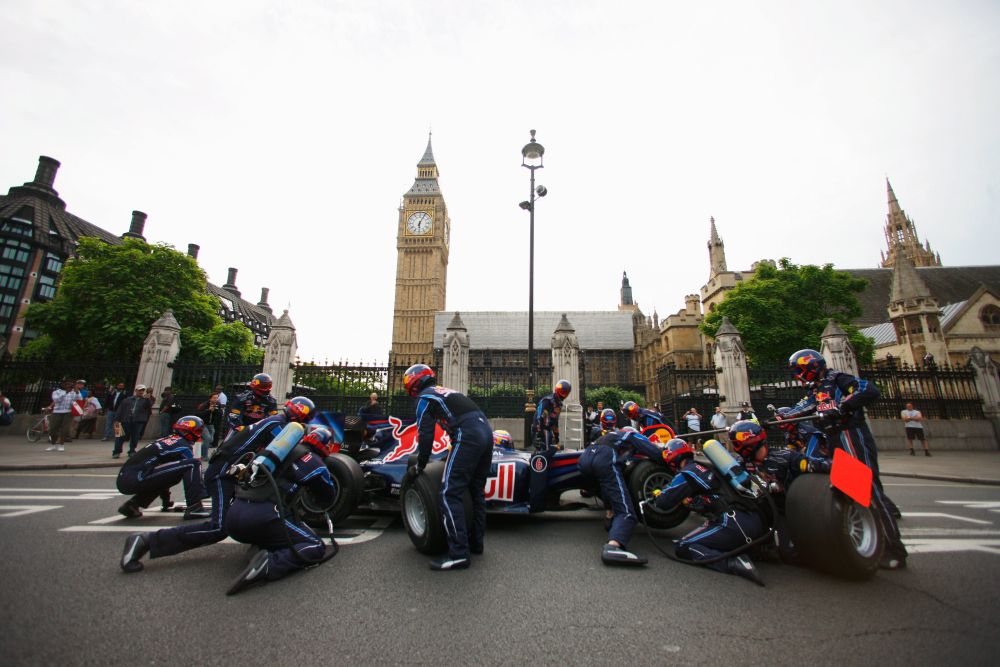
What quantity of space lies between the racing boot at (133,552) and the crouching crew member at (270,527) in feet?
2.63

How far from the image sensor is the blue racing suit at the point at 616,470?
163 inches

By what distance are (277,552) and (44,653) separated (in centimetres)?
138

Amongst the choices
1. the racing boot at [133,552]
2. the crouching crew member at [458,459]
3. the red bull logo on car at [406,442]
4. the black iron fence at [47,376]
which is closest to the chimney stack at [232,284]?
the black iron fence at [47,376]

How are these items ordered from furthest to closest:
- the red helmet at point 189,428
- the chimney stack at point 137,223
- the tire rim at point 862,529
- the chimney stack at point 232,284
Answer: the chimney stack at point 232,284 → the chimney stack at point 137,223 → the red helmet at point 189,428 → the tire rim at point 862,529

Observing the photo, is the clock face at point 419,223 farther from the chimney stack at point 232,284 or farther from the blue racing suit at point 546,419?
the blue racing suit at point 546,419

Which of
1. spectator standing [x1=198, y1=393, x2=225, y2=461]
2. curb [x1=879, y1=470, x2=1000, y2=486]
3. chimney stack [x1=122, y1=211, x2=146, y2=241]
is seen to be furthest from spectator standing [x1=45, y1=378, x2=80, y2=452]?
chimney stack [x1=122, y1=211, x2=146, y2=241]

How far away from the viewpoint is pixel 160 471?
17.0ft

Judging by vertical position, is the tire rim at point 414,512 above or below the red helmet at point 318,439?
below

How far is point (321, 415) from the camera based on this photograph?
5938 millimetres

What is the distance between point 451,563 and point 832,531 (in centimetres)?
296

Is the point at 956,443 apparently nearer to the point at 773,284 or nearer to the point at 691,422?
the point at 691,422

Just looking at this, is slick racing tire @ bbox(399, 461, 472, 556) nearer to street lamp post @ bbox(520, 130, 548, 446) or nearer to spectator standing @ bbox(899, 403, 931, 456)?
street lamp post @ bbox(520, 130, 548, 446)

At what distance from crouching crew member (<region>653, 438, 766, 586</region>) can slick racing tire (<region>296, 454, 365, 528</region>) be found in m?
3.45

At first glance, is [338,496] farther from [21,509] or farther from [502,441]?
[21,509]
